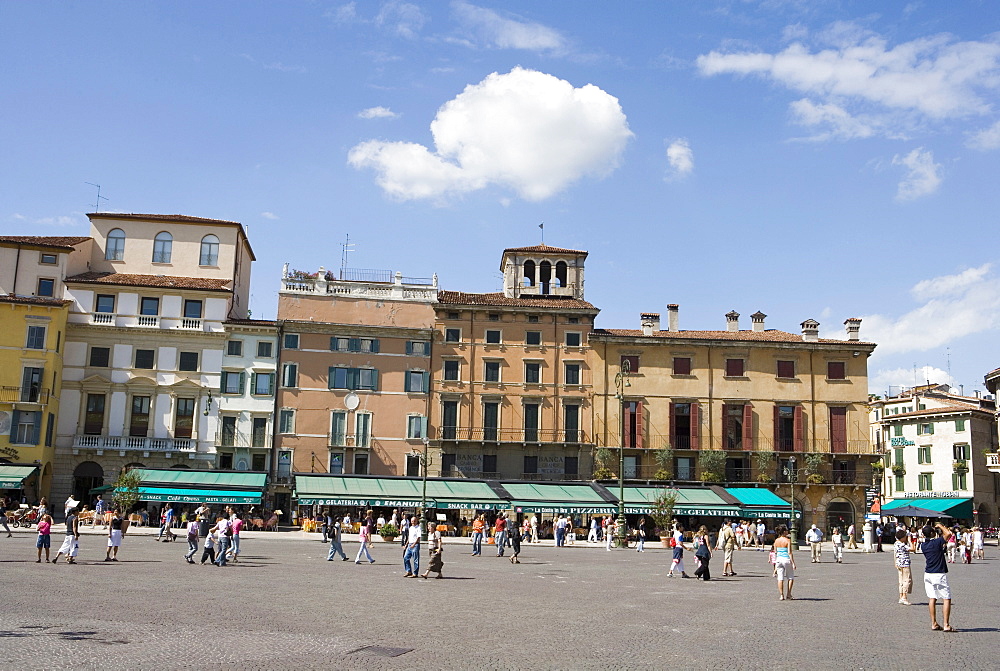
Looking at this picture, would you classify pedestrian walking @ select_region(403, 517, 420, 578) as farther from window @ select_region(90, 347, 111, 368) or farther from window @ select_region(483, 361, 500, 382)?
window @ select_region(90, 347, 111, 368)

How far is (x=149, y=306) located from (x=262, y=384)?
7.33m

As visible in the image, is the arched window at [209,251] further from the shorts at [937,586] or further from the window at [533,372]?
the shorts at [937,586]

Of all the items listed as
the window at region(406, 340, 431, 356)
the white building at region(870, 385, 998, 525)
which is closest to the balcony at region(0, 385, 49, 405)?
the window at region(406, 340, 431, 356)

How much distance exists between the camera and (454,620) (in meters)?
15.5

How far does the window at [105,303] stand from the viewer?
50531 millimetres

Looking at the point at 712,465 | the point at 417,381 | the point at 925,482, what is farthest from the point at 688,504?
the point at 925,482

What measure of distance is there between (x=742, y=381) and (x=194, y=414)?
102 feet

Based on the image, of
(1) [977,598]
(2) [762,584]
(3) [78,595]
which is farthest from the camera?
(2) [762,584]

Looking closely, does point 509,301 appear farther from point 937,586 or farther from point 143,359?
point 937,586

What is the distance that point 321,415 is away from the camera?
51.9 m

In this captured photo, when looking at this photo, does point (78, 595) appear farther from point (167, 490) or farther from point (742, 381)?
point (742, 381)

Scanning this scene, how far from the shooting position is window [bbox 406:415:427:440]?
52594mm

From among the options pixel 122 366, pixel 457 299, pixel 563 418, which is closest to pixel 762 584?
pixel 563 418

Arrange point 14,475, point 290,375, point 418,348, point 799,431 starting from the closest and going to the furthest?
point 14,475, point 290,375, point 418,348, point 799,431
